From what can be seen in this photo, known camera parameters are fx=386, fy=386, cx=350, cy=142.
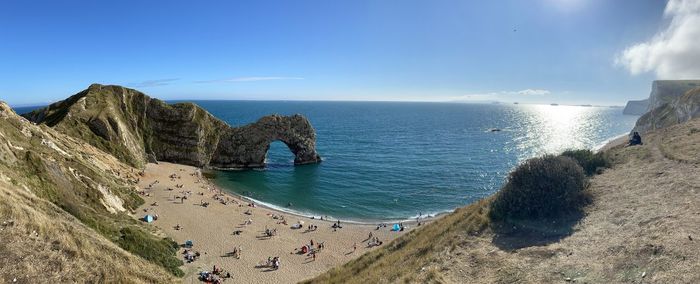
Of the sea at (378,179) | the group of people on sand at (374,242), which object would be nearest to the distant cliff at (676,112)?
the sea at (378,179)

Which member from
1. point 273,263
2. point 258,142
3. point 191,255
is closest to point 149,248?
point 191,255

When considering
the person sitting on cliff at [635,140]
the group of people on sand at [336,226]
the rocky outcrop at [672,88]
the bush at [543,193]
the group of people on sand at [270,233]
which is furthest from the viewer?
the rocky outcrop at [672,88]

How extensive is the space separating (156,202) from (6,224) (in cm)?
2625

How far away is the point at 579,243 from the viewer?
1639 centimetres

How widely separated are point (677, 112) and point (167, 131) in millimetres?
93882

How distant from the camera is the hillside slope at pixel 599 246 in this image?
13.6 m

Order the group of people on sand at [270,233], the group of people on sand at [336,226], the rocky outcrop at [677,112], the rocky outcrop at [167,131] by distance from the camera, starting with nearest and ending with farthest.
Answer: the group of people on sand at [270,233] < the group of people on sand at [336,226] < the rocky outcrop at [677,112] < the rocky outcrop at [167,131]

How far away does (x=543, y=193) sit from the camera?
20.3 metres

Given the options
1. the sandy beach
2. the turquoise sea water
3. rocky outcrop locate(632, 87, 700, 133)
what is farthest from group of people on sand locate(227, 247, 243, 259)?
rocky outcrop locate(632, 87, 700, 133)

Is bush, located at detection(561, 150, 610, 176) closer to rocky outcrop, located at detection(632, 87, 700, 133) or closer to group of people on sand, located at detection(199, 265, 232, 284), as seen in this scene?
group of people on sand, located at detection(199, 265, 232, 284)

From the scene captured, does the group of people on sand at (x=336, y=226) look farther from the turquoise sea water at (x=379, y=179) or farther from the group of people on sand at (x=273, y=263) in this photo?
the group of people on sand at (x=273, y=263)

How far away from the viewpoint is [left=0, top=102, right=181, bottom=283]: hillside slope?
21.3 meters

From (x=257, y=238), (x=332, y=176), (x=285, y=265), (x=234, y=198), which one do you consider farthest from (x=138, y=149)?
(x=285, y=265)

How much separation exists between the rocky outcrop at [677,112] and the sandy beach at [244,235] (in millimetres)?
51046
